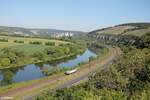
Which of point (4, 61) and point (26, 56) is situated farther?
point (26, 56)

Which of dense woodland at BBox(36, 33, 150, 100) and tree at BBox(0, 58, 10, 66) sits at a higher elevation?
dense woodland at BBox(36, 33, 150, 100)

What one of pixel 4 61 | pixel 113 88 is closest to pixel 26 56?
pixel 4 61

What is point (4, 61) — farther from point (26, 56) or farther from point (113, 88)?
point (113, 88)

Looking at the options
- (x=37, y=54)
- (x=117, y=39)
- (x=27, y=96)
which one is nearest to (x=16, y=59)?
(x=37, y=54)

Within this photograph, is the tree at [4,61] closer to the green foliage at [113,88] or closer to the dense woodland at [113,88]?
the dense woodland at [113,88]

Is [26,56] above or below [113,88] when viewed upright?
below

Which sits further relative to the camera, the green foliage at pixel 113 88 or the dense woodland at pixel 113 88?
the green foliage at pixel 113 88

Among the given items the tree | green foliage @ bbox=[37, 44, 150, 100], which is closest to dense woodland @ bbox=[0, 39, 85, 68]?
the tree

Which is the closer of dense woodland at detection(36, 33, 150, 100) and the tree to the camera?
dense woodland at detection(36, 33, 150, 100)

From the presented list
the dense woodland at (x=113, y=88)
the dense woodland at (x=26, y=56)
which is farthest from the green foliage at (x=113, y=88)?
the dense woodland at (x=26, y=56)

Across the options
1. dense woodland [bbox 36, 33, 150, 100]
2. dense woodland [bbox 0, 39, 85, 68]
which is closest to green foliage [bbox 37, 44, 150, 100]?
dense woodland [bbox 36, 33, 150, 100]

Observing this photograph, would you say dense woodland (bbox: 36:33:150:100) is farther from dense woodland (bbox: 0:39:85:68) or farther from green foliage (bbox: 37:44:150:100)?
dense woodland (bbox: 0:39:85:68)

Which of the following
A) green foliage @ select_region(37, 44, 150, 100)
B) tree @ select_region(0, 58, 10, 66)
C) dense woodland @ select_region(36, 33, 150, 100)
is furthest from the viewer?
tree @ select_region(0, 58, 10, 66)

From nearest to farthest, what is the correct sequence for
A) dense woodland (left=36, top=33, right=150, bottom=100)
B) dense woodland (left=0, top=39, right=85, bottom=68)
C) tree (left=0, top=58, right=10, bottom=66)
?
dense woodland (left=36, top=33, right=150, bottom=100) < tree (left=0, top=58, right=10, bottom=66) < dense woodland (left=0, top=39, right=85, bottom=68)
